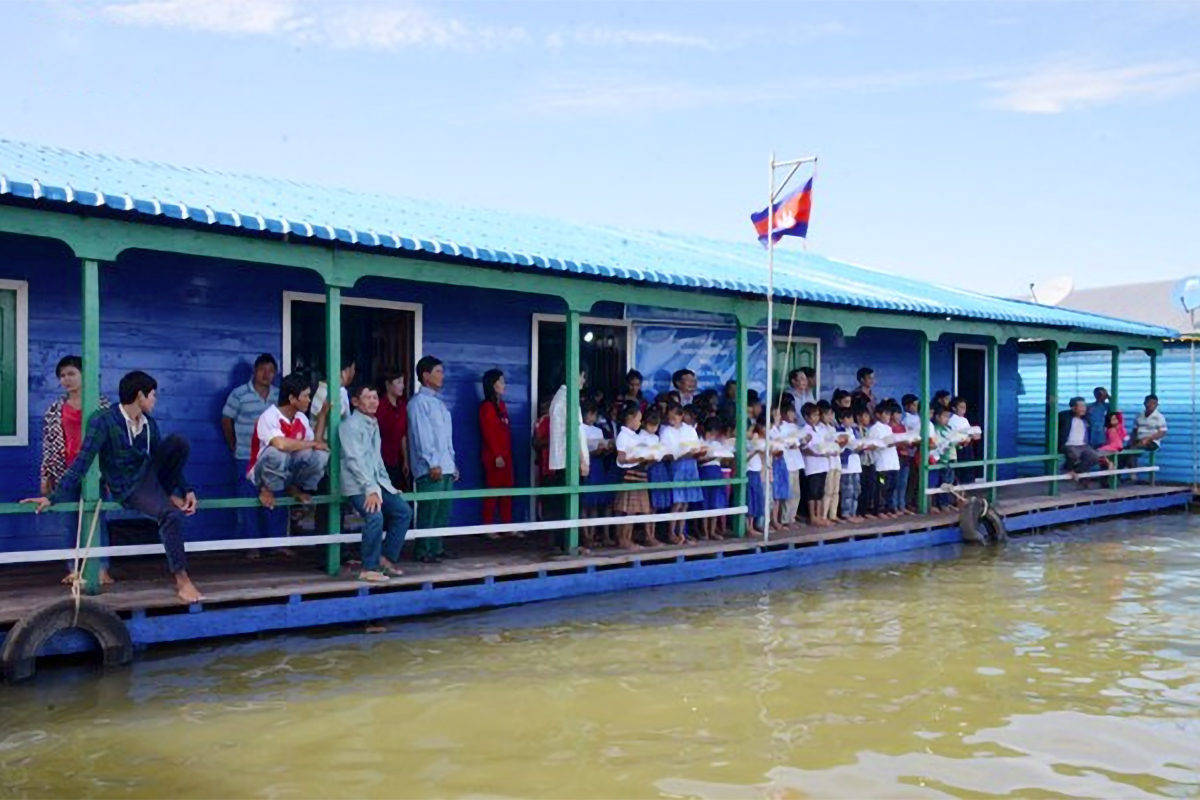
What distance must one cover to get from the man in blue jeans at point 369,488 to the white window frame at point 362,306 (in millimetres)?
1585

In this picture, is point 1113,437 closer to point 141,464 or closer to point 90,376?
point 141,464

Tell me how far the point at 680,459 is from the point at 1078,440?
8728 mm

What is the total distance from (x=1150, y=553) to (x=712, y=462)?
18.7 ft

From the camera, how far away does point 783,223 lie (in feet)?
35.1

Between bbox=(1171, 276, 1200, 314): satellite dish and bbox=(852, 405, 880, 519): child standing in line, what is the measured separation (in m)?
11.2

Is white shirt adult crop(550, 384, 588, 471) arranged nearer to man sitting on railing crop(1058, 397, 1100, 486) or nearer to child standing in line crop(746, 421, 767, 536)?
child standing in line crop(746, 421, 767, 536)

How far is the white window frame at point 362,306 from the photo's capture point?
943cm

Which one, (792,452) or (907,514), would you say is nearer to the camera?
(792,452)

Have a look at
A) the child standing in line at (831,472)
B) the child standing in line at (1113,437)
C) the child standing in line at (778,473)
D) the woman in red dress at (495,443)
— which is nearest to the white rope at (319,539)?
the child standing in line at (778,473)

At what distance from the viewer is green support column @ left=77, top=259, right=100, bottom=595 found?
22.3 ft

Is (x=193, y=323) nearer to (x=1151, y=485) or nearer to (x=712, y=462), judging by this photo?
(x=712, y=462)

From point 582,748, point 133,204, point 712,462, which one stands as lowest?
point 582,748

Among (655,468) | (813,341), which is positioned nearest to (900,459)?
(813,341)

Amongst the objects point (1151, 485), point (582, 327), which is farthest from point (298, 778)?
point (1151, 485)
